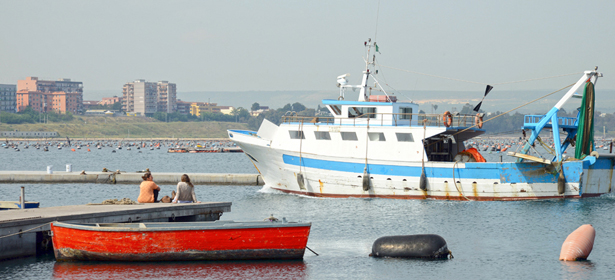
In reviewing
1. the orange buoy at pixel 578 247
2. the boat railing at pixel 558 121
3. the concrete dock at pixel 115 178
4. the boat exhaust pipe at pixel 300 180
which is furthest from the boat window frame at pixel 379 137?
the orange buoy at pixel 578 247

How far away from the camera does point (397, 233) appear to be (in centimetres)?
2484

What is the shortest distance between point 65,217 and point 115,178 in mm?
28617

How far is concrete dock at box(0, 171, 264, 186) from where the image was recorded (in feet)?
150

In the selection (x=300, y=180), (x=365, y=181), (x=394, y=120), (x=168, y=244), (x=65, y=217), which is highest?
(x=394, y=120)

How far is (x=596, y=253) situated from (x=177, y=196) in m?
14.0

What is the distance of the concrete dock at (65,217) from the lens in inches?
700

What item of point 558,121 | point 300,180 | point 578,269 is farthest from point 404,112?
point 578,269

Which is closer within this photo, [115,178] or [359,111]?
Answer: [359,111]

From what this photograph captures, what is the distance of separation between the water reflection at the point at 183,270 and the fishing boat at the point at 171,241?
0.64ft

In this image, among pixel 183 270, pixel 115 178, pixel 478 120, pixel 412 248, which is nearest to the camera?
pixel 183 270

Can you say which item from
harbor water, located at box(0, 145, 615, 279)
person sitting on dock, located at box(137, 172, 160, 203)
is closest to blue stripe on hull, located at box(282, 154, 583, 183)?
harbor water, located at box(0, 145, 615, 279)

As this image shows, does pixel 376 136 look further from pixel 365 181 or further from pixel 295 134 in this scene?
pixel 295 134

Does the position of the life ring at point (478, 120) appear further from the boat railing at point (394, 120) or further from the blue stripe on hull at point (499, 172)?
the blue stripe on hull at point (499, 172)

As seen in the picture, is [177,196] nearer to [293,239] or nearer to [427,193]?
[293,239]
